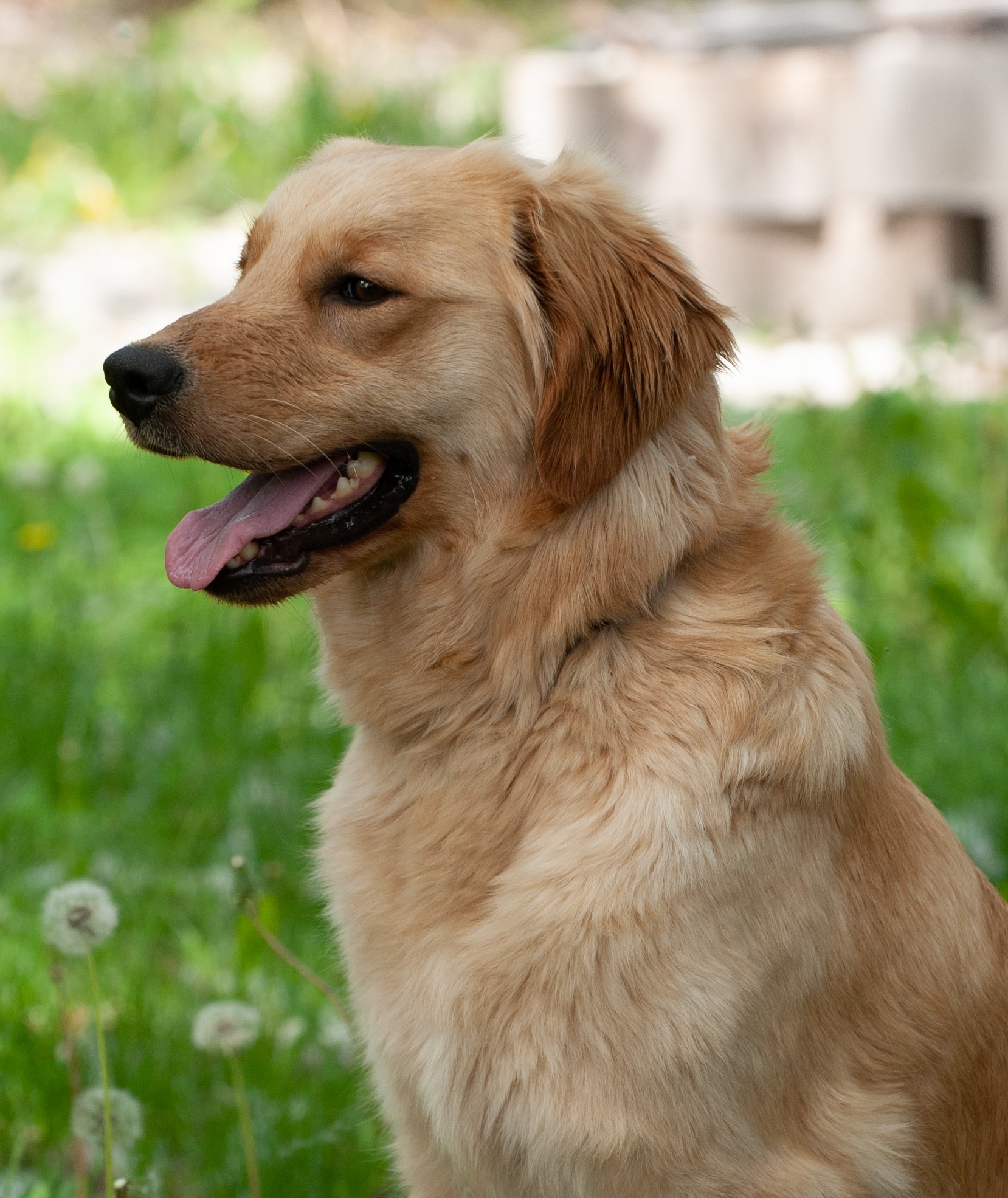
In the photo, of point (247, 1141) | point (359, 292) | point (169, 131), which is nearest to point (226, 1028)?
point (247, 1141)

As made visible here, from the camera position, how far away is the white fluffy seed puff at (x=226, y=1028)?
2469 mm

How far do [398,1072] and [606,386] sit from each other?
1.10 m

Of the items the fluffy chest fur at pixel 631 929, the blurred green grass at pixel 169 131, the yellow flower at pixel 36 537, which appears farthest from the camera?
the blurred green grass at pixel 169 131

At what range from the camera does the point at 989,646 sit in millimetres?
4574

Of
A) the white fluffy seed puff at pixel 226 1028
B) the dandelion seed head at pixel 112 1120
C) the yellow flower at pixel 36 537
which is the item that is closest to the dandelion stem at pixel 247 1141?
the white fluffy seed puff at pixel 226 1028

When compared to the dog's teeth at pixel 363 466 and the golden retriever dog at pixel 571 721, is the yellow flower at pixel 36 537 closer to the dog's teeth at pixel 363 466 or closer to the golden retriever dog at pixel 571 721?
the golden retriever dog at pixel 571 721

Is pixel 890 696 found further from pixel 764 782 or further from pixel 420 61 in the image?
pixel 420 61

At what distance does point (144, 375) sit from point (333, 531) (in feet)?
1.26

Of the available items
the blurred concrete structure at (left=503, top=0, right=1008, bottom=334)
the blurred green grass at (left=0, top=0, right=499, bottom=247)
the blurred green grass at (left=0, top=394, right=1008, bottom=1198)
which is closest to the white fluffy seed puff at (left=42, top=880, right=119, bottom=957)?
the blurred green grass at (left=0, top=394, right=1008, bottom=1198)

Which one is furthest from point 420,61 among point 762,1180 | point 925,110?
point 762,1180

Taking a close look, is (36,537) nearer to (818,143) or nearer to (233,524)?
(233,524)

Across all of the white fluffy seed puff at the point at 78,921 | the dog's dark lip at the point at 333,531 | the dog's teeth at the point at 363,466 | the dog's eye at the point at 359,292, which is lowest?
the white fluffy seed puff at the point at 78,921

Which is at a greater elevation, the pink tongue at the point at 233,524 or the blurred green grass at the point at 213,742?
the pink tongue at the point at 233,524

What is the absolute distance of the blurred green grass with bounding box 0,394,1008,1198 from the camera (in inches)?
114
